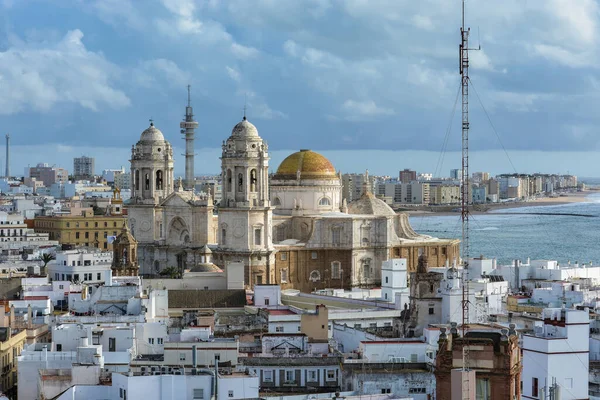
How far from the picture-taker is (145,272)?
6981 centimetres

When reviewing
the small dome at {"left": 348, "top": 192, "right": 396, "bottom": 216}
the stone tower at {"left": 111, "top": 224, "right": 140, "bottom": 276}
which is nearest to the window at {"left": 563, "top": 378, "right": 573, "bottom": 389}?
the stone tower at {"left": 111, "top": 224, "right": 140, "bottom": 276}

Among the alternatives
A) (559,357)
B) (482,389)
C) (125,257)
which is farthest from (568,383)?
(125,257)

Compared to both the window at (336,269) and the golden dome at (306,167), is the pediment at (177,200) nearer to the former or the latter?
the golden dome at (306,167)

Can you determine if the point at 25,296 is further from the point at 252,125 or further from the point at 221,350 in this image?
the point at 252,125

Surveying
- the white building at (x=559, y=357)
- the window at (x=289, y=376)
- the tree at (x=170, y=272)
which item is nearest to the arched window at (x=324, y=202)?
the tree at (x=170, y=272)

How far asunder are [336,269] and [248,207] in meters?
6.13

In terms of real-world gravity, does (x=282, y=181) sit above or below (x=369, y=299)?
above

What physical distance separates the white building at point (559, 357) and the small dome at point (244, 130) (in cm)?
3468

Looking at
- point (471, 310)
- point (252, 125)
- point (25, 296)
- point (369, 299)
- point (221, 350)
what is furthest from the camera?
point (252, 125)

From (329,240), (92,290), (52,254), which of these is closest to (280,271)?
(329,240)

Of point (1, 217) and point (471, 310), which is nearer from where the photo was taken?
point (471, 310)

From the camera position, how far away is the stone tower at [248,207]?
6425cm

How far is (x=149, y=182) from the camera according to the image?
72.0m

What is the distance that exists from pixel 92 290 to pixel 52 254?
24.7 metres
